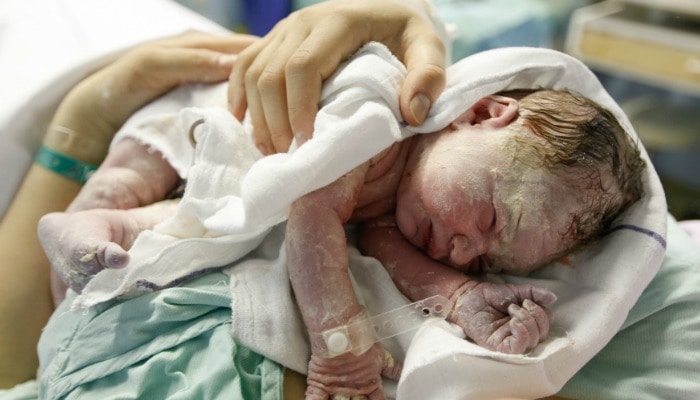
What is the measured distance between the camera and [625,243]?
0.83 meters

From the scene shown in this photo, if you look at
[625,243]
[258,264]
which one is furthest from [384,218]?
[625,243]

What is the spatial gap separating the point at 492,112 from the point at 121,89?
609 millimetres

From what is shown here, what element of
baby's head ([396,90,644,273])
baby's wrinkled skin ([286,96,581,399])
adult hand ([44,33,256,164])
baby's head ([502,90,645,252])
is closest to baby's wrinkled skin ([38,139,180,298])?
adult hand ([44,33,256,164])

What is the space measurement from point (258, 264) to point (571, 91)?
0.52 meters

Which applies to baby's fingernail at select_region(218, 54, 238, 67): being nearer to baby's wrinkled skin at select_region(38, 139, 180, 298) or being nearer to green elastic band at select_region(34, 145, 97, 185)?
baby's wrinkled skin at select_region(38, 139, 180, 298)

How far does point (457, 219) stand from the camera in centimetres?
80

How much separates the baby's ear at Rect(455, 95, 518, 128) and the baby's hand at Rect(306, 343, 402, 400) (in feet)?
1.13

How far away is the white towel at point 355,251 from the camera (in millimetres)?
689

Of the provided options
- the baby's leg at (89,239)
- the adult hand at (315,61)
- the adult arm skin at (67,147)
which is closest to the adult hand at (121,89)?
the adult arm skin at (67,147)

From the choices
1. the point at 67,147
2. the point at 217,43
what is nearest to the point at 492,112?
the point at 217,43

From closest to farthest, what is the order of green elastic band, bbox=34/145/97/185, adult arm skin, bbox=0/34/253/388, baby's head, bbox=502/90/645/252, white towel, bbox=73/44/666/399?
white towel, bbox=73/44/666/399
baby's head, bbox=502/90/645/252
adult arm skin, bbox=0/34/253/388
green elastic band, bbox=34/145/97/185

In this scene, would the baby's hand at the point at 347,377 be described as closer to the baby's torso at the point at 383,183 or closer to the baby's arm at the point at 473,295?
the baby's arm at the point at 473,295

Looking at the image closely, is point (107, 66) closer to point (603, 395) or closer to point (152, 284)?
point (152, 284)

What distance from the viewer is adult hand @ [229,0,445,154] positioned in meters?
0.79
